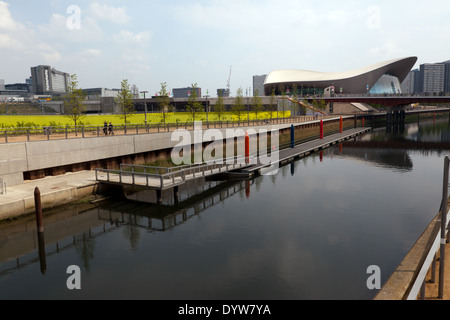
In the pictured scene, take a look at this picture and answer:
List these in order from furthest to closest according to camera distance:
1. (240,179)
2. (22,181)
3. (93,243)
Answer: (240,179)
(22,181)
(93,243)

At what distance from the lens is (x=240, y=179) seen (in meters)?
34.5

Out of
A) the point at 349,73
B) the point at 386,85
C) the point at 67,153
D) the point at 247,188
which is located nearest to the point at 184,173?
the point at 247,188

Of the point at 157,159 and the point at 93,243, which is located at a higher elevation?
the point at 157,159

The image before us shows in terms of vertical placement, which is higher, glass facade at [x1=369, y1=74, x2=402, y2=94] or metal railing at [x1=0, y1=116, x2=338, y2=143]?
glass facade at [x1=369, y1=74, x2=402, y2=94]

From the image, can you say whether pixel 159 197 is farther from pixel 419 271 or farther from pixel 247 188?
pixel 419 271

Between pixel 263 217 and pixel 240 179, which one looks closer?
pixel 263 217

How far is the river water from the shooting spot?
563 inches

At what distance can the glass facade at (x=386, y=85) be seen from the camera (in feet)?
515

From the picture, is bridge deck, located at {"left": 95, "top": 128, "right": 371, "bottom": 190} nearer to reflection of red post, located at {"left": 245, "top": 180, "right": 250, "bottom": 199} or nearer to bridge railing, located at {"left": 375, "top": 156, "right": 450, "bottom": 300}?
reflection of red post, located at {"left": 245, "top": 180, "right": 250, "bottom": 199}

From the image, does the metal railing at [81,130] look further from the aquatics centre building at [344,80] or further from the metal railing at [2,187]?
the aquatics centre building at [344,80]

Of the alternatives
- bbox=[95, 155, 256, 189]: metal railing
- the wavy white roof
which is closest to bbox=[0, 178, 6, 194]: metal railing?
bbox=[95, 155, 256, 189]: metal railing
